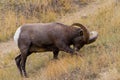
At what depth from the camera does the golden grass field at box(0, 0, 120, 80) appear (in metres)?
8.96

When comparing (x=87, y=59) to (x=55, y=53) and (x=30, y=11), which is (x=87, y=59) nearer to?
(x=55, y=53)

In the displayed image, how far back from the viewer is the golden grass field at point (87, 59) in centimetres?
896

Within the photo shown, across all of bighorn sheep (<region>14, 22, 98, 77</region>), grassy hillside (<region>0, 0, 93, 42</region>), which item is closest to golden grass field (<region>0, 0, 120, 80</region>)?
grassy hillside (<region>0, 0, 93, 42</region>)

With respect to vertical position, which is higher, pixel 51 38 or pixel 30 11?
pixel 51 38

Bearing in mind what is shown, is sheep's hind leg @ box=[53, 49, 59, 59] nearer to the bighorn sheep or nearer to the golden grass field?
the bighorn sheep

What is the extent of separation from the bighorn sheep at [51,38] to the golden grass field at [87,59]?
314 millimetres

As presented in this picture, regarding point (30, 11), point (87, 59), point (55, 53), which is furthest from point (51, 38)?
point (30, 11)

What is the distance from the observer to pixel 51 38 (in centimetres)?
1033

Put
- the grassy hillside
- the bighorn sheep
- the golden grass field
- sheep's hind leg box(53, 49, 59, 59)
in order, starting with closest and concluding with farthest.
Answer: the golden grass field
the bighorn sheep
sheep's hind leg box(53, 49, 59, 59)
the grassy hillside

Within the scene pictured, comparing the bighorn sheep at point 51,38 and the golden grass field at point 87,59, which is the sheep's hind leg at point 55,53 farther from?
the golden grass field at point 87,59

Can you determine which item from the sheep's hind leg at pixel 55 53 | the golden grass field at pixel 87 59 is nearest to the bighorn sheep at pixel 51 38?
the sheep's hind leg at pixel 55 53

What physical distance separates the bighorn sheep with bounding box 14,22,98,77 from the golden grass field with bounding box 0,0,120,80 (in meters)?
0.31

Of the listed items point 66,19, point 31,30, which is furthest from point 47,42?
point 66,19

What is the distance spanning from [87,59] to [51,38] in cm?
119
